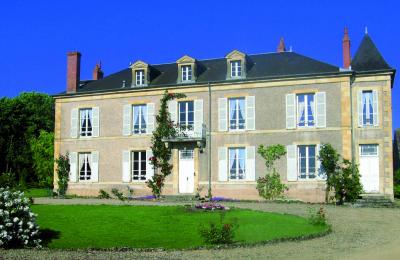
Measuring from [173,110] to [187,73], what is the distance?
2.00 m

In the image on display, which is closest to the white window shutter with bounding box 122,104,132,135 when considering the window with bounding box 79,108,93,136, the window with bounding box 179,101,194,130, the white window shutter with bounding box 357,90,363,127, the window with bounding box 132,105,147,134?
Answer: the window with bounding box 132,105,147,134

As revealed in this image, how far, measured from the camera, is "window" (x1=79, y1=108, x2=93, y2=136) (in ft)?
85.9

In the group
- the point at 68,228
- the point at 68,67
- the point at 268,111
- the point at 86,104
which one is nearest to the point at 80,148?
the point at 86,104

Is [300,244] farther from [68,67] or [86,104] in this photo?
[68,67]

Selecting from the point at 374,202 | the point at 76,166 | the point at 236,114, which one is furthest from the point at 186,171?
the point at 374,202

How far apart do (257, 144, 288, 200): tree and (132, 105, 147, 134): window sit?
6.20 metres

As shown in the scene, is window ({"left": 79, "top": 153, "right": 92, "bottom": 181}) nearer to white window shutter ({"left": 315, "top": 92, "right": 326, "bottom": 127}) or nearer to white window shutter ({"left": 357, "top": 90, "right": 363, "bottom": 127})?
white window shutter ({"left": 315, "top": 92, "right": 326, "bottom": 127})

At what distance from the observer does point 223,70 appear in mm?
24797

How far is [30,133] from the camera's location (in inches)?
1496

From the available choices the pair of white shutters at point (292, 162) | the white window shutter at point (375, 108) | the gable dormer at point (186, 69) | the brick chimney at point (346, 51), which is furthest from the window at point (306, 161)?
the gable dormer at point (186, 69)

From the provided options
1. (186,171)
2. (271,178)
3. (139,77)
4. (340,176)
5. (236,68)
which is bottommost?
(271,178)

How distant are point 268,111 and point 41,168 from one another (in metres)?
19.0

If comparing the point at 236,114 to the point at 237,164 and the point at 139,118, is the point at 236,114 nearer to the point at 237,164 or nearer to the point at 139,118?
the point at 237,164

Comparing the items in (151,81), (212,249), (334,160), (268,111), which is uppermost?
(151,81)
